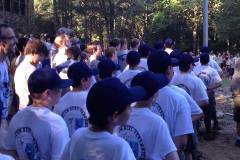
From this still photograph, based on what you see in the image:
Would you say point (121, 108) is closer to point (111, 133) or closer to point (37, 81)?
point (111, 133)

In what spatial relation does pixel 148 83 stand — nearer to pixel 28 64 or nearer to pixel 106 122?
pixel 106 122

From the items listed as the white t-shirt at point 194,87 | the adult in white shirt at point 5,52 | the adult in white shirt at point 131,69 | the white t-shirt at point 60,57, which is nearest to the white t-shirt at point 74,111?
the adult in white shirt at point 5,52

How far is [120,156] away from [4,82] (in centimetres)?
298

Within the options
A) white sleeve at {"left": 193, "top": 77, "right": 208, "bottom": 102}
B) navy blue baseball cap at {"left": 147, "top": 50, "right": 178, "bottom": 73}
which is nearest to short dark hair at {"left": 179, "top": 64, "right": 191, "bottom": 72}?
white sleeve at {"left": 193, "top": 77, "right": 208, "bottom": 102}

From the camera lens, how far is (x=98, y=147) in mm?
2951

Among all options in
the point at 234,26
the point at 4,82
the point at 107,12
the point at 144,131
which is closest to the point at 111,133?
the point at 144,131

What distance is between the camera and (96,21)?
3438 cm

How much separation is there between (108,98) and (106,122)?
16 cm

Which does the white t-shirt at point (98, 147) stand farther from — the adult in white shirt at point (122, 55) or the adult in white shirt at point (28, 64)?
the adult in white shirt at point (122, 55)

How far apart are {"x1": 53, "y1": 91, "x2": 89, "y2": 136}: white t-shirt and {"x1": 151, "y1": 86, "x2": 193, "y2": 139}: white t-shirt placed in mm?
700

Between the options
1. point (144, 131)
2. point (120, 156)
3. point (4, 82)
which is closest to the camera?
point (120, 156)

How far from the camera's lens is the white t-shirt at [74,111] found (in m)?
4.78

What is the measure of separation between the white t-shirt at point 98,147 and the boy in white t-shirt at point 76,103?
1.67 meters

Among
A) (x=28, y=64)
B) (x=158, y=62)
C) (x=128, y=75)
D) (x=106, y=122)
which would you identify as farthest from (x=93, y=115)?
(x=128, y=75)
